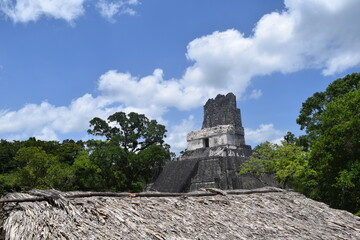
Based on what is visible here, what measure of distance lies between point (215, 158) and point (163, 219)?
65.4 ft

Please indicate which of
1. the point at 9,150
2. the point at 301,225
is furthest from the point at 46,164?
the point at 301,225

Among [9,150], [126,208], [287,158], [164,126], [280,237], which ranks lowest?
[280,237]

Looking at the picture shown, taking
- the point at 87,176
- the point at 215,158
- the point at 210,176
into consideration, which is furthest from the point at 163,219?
the point at 87,176

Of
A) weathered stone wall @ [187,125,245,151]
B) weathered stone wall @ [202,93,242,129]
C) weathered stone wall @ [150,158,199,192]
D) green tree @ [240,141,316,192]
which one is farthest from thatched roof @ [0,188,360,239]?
weathered stone wall @ [202,93,242,129]

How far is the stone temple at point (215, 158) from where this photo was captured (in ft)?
74.3

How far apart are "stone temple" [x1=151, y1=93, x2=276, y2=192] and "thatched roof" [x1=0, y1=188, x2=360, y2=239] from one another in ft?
51.1

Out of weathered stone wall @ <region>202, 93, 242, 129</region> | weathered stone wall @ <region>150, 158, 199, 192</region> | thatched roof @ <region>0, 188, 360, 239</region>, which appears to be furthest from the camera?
weathered stone wall @ <region>202, 93, 242, 129</region>

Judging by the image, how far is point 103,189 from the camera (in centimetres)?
2594

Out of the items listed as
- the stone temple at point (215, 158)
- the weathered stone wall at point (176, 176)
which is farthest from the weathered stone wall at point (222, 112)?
the weathered stone wall at point (176, 176)

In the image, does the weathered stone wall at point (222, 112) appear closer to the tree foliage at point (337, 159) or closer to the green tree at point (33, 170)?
the tree foliage at point (337, 159)

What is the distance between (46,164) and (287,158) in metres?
14.5

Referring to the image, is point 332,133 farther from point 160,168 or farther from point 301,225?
point 160,168

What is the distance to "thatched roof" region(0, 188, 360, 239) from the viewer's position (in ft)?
13.2

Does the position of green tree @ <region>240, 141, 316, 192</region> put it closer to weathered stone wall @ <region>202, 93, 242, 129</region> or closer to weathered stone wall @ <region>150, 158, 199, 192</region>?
weathered stone wall @ <region>150, 158, 199, 192</region>
